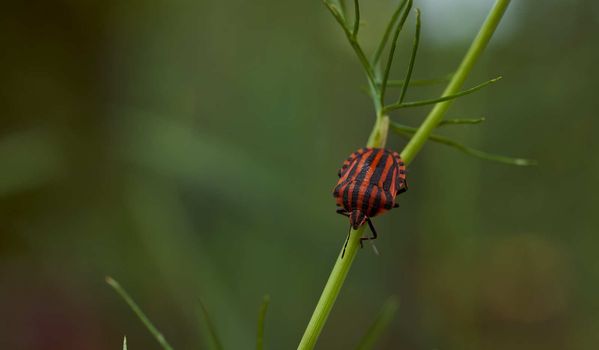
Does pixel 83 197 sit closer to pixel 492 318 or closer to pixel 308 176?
pixel 308 176

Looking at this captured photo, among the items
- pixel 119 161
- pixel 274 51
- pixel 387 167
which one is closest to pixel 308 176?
pixel 274 51

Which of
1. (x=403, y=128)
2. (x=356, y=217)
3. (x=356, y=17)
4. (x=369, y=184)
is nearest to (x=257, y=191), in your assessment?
(x=369, y=184)

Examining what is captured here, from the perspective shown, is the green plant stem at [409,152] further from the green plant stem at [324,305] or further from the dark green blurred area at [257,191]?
the dark green blurred area at [257,191]

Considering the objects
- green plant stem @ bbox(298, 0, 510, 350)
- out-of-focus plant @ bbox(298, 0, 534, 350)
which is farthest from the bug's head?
green plant stem @ bbox(298, 0, 510, 350)

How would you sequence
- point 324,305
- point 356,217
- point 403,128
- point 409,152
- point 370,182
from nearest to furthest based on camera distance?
point 324,305, point 409,152, point 403,128, point 356,217, point 370,182

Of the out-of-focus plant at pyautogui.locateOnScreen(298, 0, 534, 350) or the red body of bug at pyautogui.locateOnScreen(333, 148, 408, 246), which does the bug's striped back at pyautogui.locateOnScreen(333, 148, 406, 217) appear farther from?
the out-of-focus plant at pyautogui.locateOnScreen(298, 0, 534, 350)

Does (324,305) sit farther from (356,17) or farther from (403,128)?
(356,17)

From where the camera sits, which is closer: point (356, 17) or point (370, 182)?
point (356, 17)

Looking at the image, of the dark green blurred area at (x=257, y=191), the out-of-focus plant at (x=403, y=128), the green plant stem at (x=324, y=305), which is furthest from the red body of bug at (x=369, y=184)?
the dark green blurred area at (x=257, y=191)
